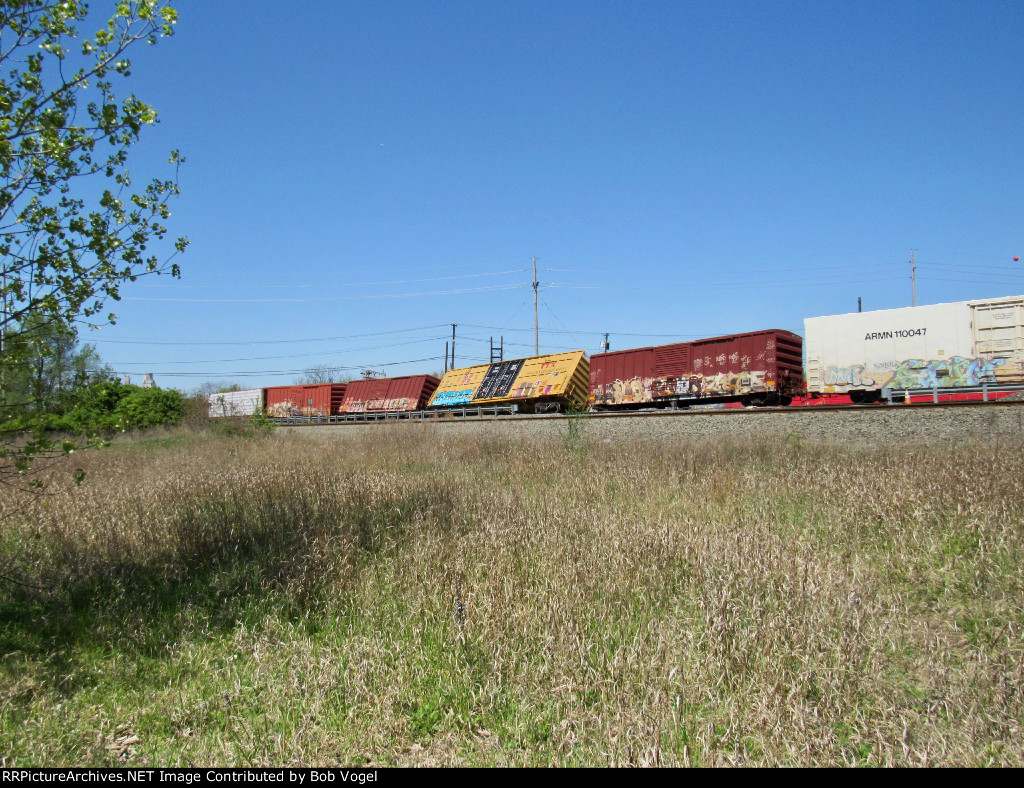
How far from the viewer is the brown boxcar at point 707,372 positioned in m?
19.3

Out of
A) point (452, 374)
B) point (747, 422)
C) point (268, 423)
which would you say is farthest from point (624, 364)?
point (268, 423)

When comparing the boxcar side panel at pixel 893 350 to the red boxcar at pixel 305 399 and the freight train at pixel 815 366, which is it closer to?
the freight train at pixel 815 366

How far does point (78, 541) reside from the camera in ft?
19.4

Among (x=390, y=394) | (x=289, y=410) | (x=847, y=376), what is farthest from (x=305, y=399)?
(x=847, y=376)

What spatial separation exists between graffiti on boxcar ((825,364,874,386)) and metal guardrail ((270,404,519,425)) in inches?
461

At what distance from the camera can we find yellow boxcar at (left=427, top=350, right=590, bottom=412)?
83.0ft

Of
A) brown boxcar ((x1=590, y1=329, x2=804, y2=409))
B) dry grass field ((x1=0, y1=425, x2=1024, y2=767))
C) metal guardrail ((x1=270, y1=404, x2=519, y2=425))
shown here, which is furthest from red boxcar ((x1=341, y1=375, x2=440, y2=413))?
dry grass field ((x1=0, y1=425, x2=1024, y2=767))

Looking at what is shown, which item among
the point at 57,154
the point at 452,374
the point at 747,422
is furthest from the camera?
the point at 452,374

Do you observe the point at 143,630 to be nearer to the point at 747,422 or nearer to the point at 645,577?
the point at 645,577

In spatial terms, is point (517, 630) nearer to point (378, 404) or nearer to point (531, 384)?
point (531, 384)

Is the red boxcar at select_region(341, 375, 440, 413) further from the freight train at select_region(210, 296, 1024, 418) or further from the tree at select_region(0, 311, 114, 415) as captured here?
the tree at select_region(0, 311, 114, 415)

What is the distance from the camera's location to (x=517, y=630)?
3664 mm
